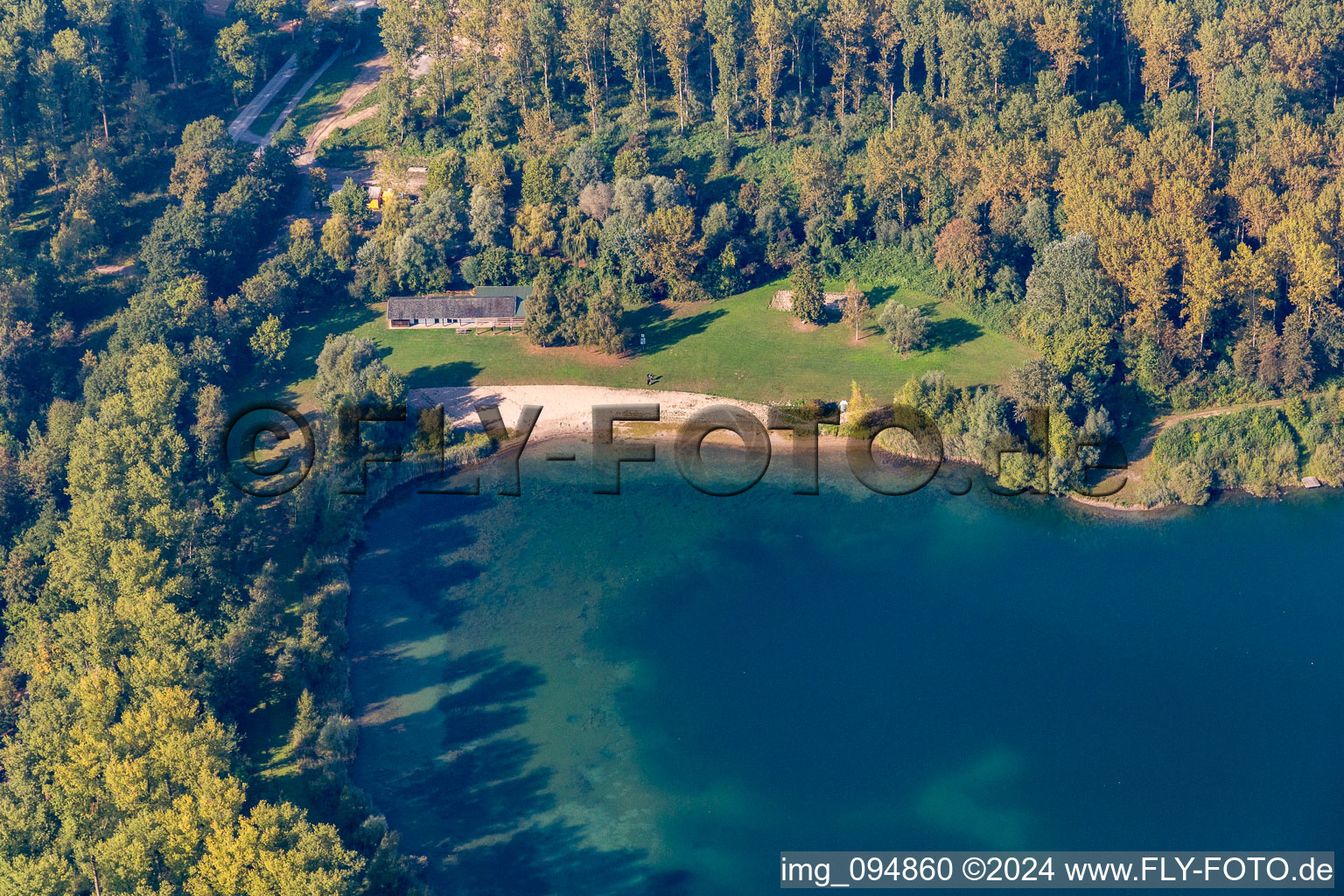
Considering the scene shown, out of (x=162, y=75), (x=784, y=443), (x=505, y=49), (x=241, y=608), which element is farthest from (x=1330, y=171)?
(x=162, y=75)

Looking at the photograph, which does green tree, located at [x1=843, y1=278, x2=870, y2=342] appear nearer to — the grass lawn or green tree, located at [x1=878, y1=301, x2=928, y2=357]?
the grass lawn

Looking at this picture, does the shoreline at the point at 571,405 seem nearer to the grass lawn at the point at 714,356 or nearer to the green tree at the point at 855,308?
the grass lawn at the point at 714,356

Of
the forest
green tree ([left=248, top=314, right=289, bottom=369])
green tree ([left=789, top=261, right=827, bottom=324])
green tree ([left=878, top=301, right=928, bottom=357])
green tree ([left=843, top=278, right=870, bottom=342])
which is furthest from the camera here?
green tree ([left=789, top=261, right=827, bottom=324])

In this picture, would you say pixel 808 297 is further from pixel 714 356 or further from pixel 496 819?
pixel 496 819

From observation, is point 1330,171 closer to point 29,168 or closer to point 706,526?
point 706,526

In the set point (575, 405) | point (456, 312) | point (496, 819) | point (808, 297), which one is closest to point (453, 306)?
point (456, 312)

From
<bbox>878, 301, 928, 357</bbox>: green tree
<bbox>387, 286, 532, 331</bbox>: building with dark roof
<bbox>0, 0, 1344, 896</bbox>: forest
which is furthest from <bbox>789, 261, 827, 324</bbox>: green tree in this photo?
<bbox>387, 286, 532, 331</bbox>: building with dark roof

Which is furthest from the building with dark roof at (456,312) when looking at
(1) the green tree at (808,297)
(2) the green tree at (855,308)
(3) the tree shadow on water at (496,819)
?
(3) the tree shadow on water at (496,819)
